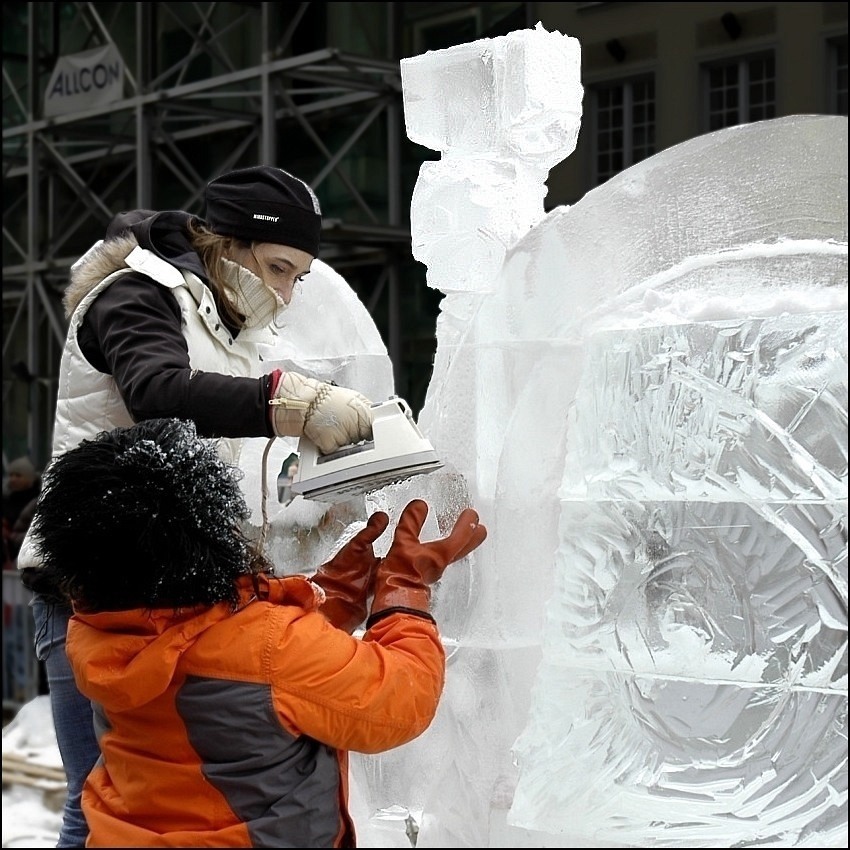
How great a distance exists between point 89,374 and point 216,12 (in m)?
7.84

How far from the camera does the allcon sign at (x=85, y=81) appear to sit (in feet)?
31.6

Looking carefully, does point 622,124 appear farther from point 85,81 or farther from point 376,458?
point 376,458

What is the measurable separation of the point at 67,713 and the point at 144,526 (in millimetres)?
636

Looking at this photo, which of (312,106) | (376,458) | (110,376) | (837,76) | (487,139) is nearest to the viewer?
(376,458)

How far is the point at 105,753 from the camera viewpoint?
1.71 meters

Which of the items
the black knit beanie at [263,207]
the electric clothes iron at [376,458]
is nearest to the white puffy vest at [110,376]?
the black knit beanie at [263,207]

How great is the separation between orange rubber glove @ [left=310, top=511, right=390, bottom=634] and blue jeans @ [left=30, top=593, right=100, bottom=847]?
449 mm

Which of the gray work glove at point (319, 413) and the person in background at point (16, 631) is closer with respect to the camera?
the gray work glove at point (319, 413)

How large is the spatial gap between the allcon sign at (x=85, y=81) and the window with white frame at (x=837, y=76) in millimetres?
5477

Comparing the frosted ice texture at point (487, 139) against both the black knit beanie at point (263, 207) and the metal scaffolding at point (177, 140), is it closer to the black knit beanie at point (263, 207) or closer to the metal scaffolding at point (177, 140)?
the black knit beanie at point (263, 207)

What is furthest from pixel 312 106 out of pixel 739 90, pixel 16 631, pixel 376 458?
pixel 376 458

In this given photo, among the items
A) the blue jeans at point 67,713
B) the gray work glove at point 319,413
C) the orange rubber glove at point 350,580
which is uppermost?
the gray work glove at point 319,413

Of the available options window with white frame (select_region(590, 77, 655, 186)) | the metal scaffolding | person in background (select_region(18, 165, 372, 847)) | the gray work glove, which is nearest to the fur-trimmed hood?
person in background (select_region(18, 165, 372, 847))

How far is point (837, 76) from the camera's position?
244 inches
